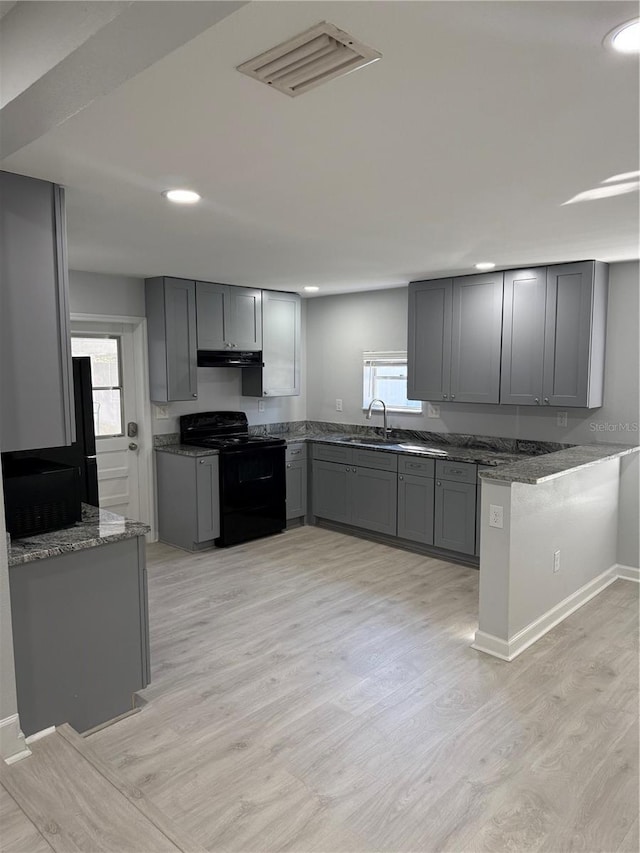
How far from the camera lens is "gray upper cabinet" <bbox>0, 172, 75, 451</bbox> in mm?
2256

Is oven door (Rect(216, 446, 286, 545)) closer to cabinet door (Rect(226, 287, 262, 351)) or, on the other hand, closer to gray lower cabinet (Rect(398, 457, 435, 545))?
cabinet door (Rect(226, 287, 262, 351))

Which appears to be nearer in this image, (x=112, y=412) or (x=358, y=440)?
(x=112, y=412)

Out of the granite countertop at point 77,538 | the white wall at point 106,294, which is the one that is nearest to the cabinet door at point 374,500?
the white wall at point 106,294

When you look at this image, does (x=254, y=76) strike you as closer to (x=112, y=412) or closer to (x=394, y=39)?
(x=394, y=39)

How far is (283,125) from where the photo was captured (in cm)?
185

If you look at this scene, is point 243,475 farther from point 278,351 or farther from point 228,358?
point 278,351

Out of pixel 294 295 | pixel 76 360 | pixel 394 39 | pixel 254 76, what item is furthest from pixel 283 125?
pixel 294 295

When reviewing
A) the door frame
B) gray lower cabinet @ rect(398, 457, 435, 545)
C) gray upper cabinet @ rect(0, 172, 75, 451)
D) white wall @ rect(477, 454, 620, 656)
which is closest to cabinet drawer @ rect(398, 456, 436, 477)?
gray lower cabinet @ rect(398, 457, 435, 545)

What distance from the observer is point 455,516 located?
190 inches

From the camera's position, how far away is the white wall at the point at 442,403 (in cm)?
440

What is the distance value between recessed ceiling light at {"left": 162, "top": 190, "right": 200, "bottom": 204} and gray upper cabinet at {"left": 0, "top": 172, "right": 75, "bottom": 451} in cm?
43

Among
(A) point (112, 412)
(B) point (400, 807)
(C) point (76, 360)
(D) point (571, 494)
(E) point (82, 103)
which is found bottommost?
(B) point (400, 807)

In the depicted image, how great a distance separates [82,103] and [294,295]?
4.73 meters

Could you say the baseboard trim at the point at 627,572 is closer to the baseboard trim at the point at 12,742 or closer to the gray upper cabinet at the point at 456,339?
the gray upper cabinet at the point at 456,339
